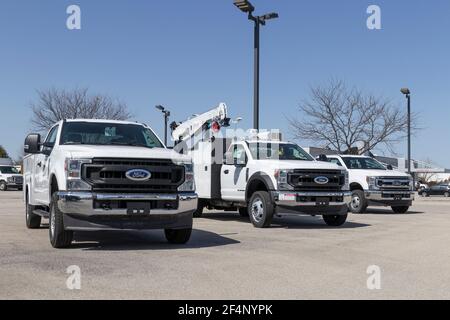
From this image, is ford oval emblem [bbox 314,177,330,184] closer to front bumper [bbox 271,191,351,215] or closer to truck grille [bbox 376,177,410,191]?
front bumper [bbox 271,191,351,215]

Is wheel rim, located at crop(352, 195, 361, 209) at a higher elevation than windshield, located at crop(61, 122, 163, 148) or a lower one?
lower

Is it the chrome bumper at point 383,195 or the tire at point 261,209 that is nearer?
the tire at point 261,209

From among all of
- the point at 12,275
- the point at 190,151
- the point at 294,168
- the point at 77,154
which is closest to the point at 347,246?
the point at 294,168

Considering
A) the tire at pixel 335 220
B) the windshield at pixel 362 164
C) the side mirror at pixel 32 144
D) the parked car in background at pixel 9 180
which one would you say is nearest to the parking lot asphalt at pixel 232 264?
the tire at pixel 335 220

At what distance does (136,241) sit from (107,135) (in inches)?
72.4

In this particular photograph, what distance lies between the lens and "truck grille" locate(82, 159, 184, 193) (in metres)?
8.16

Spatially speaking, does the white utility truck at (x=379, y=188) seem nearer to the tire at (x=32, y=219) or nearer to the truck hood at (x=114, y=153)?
the tire at (x=32, y=219)

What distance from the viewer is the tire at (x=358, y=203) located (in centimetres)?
1750

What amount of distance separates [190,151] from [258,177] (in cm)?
353

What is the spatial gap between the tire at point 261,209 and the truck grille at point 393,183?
6108 millimetres

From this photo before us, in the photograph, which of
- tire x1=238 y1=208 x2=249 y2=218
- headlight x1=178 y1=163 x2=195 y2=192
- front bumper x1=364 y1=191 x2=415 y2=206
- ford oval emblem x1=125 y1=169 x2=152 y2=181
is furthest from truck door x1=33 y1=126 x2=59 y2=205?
front bumper x1=364 y1=191 x2=415 y2=206

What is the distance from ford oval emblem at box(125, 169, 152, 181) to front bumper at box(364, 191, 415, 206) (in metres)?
10.5

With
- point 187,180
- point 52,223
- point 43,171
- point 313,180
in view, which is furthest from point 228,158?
point 52,223
